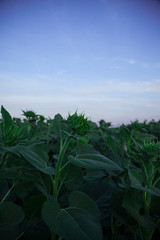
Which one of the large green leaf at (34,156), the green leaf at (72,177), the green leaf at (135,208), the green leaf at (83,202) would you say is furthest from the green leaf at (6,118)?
the green leaf at (135,208)

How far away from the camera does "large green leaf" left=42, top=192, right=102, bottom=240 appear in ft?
2.51

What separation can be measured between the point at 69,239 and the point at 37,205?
0.39 metres

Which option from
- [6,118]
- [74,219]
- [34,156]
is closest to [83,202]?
[74,219]

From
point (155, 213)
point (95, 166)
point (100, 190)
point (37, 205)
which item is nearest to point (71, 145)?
point (100, 190)

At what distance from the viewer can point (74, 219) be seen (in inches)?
33.2

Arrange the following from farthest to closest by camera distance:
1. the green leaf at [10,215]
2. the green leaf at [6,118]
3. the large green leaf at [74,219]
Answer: the green leaf at [6,118] → the green leaf at [10,215] → the large green leaf at [74,219]

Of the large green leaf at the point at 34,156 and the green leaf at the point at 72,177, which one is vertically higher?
the large green leaf at the point at 34,156

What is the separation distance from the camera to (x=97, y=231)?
0.80m

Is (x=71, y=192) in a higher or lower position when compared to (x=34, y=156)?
lower

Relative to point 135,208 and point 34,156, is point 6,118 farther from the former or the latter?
point 135,208

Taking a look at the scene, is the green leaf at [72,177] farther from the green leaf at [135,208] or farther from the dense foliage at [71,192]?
the green leaf at [135,208]

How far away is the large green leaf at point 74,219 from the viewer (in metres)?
0.76

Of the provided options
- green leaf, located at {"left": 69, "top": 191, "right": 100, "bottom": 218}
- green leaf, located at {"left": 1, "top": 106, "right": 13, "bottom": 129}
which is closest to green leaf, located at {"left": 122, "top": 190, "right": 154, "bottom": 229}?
green leaf, located at {"left": 69, "top": 191, "right": 100, "bottom": 218}

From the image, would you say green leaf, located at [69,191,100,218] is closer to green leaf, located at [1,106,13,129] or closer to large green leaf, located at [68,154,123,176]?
large green leaf, located at [68,154,123,176]
